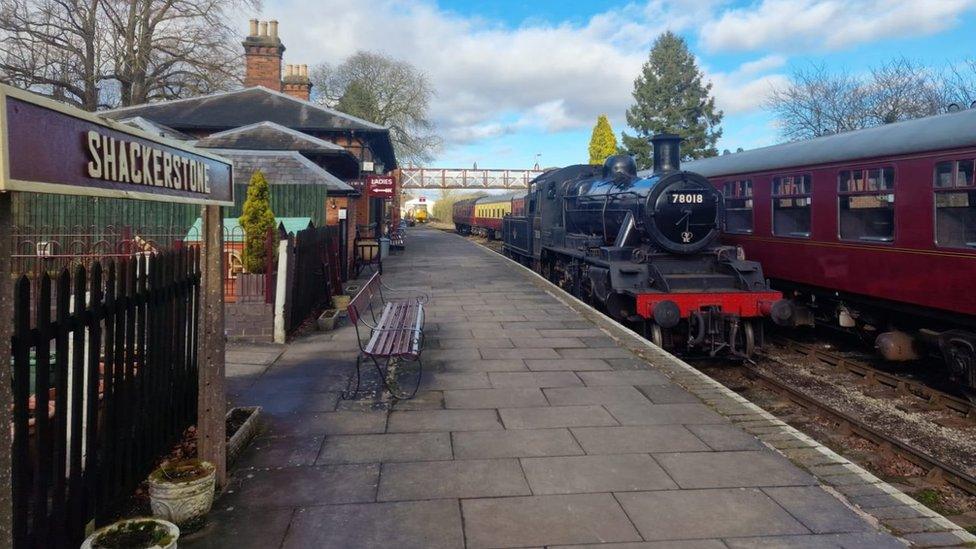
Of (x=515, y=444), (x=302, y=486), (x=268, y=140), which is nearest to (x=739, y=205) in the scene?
(x=515, y=444)

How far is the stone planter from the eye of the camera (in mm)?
4473

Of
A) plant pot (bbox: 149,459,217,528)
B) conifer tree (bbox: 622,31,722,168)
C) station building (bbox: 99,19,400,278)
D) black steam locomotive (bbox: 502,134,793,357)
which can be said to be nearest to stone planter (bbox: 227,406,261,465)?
plant pot (bbox: 149,459,217,528)

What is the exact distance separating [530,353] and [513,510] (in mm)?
4261

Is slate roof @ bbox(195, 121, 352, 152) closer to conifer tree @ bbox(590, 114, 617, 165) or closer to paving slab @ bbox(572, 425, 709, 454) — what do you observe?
paving slab @ bbox(572, 425, 709, 454)

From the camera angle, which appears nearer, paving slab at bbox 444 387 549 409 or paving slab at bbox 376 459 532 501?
paving slab at bbox 376 459 532 501

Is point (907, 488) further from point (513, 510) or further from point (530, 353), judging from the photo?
point (530, 353)

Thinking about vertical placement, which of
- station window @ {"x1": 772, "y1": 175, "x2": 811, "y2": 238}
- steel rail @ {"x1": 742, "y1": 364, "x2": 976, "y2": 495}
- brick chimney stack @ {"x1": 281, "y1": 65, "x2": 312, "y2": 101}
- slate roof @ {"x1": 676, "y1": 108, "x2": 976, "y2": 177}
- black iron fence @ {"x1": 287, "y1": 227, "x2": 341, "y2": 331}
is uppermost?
brick chimney stack @ {"x1": 281, "y1": 65, "x2": 312, "y2": 101}

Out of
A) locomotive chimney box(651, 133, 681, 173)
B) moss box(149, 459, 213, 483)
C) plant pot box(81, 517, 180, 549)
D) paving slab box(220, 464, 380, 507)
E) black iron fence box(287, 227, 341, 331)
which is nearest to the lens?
plant pot box(81, 517, 180, 549)

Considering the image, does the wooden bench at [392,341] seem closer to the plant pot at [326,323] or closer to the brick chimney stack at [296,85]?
the plant pot at [326,323]

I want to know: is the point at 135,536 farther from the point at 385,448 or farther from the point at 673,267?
the point at 673,267

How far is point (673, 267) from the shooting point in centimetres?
961

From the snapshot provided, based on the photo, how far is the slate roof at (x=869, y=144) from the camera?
23.0 feet

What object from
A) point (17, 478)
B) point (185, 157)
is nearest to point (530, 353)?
point (185, 157)

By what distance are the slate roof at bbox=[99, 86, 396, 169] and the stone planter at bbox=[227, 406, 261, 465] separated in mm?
17358
